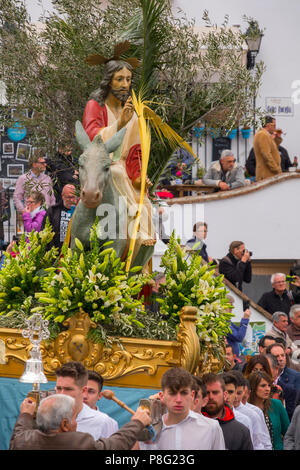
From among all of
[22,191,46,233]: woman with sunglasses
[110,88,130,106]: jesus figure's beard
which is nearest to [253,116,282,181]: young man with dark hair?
[22,191,46,233]: woman with sunglasses

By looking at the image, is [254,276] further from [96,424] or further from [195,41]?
[96,424]

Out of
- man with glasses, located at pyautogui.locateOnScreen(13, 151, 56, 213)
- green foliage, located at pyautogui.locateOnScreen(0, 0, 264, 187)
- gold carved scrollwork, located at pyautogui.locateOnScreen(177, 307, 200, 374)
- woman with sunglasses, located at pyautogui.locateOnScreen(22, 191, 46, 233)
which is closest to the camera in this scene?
gold carved scrollwork, located at pyautogui.locateOnScreen(177, 307, 200, 374)

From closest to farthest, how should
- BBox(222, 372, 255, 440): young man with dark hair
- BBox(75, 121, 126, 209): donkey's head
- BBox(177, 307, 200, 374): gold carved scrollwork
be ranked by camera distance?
BBox(222, 372, 255, 440): young man with dark hair, BBox(177, 307, 200, 374): gold carved scrollwork, BBox(75, 121, 126, 209): donkey's head

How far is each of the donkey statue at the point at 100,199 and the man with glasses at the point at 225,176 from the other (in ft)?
22.2

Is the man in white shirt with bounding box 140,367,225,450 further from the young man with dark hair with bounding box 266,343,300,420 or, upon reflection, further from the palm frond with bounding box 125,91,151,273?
the young man with dark hair with bounding box 266,343,300,420

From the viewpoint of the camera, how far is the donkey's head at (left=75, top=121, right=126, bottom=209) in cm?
716

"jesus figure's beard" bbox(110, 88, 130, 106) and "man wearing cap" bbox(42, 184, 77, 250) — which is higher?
"jesus figure's beard" bbox(110, 88, 130, 106)

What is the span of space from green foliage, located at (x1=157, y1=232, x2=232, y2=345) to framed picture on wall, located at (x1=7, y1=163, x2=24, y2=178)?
7111 millimetres

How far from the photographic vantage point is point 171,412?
5055 millimetres

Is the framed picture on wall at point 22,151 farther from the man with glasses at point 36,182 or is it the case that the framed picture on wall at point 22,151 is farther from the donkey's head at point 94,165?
the donkey's head at point 94,165

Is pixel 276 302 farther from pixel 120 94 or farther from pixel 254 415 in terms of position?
pixel 254 415

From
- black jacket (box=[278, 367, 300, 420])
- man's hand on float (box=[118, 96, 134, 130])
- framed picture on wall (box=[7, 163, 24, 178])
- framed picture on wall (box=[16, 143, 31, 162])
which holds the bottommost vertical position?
black jacket (box=[278, 367, 300, 420])

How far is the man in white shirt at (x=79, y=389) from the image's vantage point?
506 cm

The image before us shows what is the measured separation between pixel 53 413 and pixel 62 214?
17.4 feet
